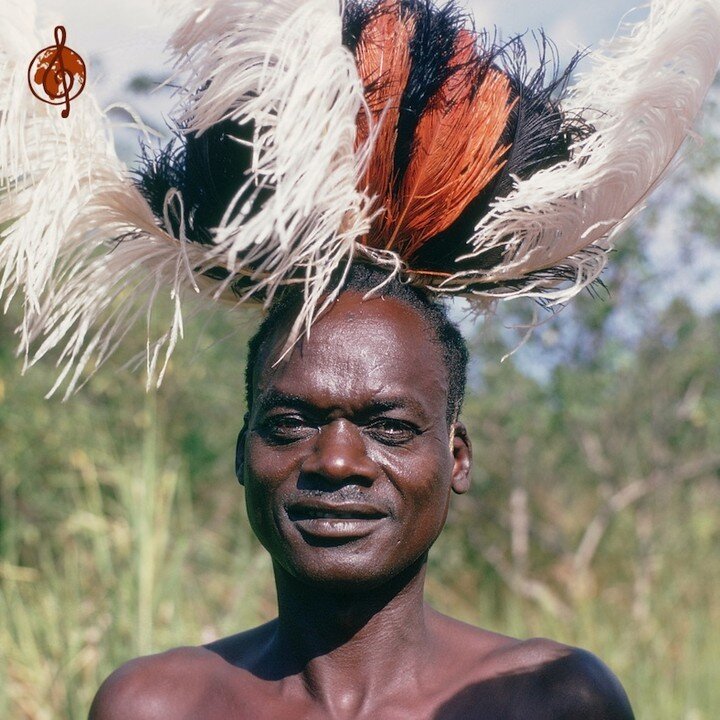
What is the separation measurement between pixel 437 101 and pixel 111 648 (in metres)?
2.66

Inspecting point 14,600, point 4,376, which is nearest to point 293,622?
point 14,600

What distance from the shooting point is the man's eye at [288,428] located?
2225 mm

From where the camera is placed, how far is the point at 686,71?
2262mm

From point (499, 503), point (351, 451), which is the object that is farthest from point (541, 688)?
point (499, 503)

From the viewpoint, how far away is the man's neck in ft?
7.59

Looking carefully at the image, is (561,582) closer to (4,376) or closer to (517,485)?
(517,485)

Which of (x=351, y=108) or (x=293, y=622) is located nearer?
(x=351, y=108)

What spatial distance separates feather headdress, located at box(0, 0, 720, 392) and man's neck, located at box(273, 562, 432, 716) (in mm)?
550

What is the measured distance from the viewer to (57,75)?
2316mm

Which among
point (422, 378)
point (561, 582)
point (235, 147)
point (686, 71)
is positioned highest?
point (686, 71)

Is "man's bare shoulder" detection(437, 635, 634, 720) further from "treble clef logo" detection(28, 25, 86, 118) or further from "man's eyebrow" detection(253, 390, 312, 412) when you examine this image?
"treble clef logo" detection(28, 25, 86, 118)

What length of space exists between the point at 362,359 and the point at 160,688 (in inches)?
32.2

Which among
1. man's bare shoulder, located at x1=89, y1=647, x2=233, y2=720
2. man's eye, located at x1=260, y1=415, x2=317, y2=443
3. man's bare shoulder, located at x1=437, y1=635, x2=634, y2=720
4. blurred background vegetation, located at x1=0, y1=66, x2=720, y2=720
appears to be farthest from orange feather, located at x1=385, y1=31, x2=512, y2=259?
blurred background vegetation, located at x1=0, y1=66, x2=720, y2=720

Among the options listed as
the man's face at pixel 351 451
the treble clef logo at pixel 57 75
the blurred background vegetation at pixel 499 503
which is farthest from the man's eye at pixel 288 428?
the blurred background vegetation at pixel 499 503
